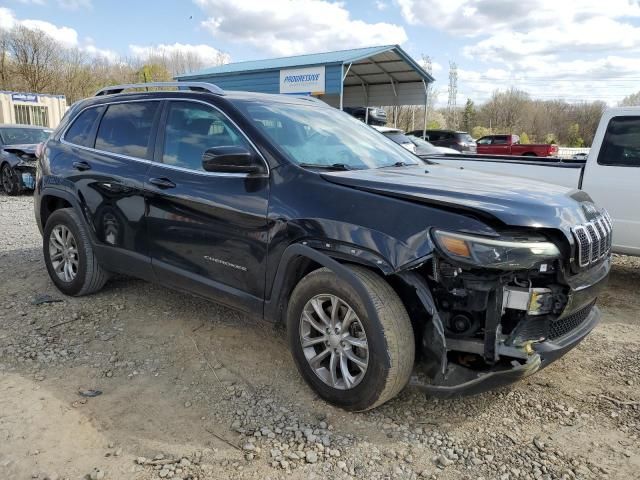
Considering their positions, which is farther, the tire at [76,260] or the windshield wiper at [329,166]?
the tire at [76,260]

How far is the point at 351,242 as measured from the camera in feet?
9.08

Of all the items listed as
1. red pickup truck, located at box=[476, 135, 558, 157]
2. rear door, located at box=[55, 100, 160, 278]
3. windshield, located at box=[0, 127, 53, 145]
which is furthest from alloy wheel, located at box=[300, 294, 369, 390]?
red pickup truck, located at box=[476, 135, 558, 157]

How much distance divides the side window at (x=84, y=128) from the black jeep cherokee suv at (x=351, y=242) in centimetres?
60

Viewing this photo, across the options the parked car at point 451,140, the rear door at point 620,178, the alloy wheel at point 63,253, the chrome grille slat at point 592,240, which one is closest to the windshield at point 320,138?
the chrome grille slat at point 592,240

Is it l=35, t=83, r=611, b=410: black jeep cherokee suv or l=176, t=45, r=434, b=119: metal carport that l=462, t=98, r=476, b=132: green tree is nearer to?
l=176, t=45, r=434, b=119: metal carport

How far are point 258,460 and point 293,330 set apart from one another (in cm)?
76

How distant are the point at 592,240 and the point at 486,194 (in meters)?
0.68

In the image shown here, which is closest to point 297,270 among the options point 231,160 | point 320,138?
point 231,160

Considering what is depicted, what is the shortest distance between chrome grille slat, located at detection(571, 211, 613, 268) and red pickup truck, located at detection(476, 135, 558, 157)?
19808 millimetres

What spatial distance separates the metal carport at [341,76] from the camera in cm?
1795

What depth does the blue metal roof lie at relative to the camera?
17750 millimetres

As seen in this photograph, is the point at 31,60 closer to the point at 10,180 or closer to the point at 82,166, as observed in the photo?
the point at 10,180

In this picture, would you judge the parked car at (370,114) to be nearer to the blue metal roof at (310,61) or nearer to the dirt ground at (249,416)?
the blue metal roof at (310,61)

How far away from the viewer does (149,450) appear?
2582mm
